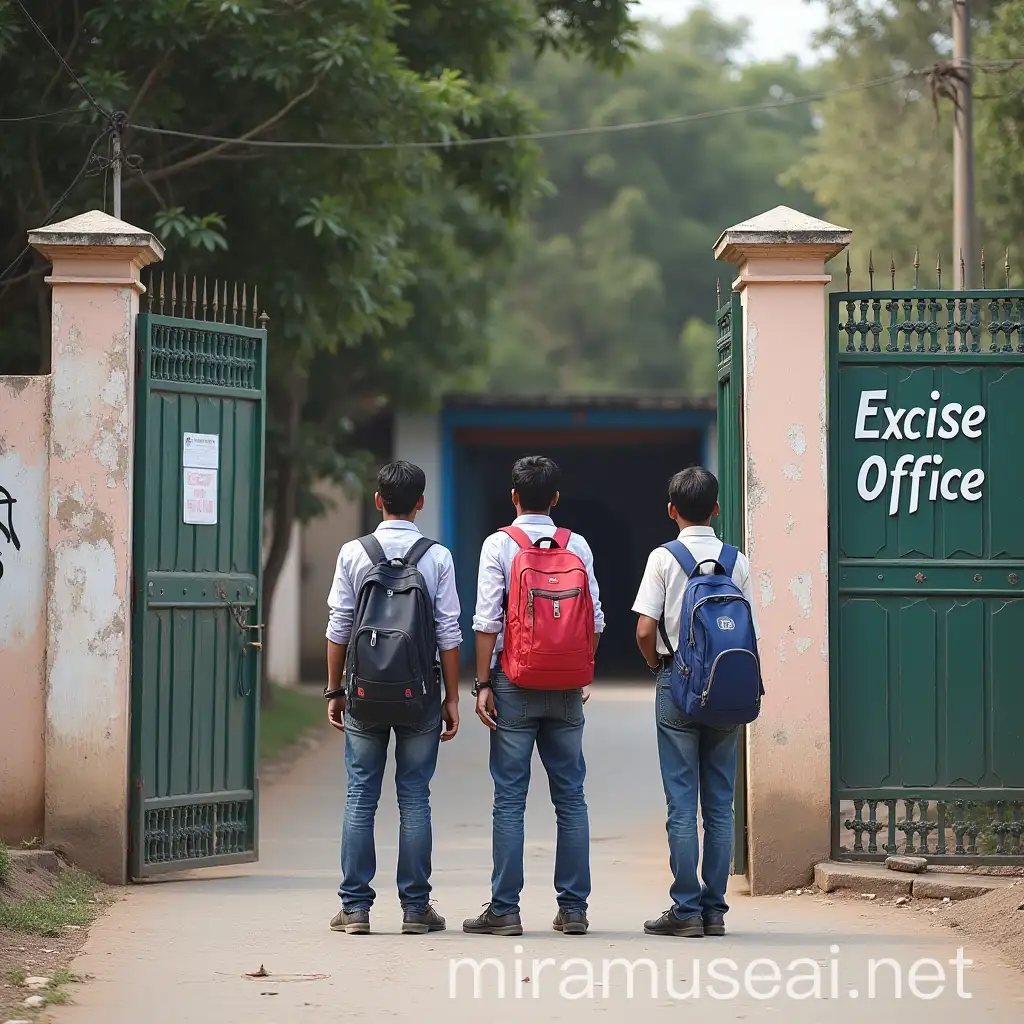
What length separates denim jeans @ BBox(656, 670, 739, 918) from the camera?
283 inches

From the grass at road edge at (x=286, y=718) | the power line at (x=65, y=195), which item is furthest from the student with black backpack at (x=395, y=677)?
the grass at road edge at (x=286, y=718)

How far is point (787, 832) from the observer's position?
8469 mm

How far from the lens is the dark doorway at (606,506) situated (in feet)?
95.2

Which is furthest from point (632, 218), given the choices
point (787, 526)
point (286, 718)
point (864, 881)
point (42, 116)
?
point (864, 881)

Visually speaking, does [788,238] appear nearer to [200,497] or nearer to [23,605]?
[200,497]

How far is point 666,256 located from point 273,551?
3232cm

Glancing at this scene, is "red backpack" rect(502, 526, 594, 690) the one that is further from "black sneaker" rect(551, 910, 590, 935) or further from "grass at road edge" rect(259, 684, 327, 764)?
"grass at road edge" rect(259, 684, 327, 764)

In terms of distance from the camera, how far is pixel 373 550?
723 centimetres

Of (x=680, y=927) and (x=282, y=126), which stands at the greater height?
(x=282, y=126)

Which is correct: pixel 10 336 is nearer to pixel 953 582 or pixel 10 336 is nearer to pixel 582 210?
pixel 953 582

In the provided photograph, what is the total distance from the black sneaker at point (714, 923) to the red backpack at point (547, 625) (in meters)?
1.13

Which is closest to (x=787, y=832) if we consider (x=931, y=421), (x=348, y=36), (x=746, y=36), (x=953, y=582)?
(x=953, y=582)

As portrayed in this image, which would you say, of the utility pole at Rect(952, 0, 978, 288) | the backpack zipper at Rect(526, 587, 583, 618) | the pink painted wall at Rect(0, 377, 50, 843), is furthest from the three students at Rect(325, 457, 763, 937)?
the utility pole at Rect(952, 0, 978, 288)

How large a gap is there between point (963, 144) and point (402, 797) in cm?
1015
